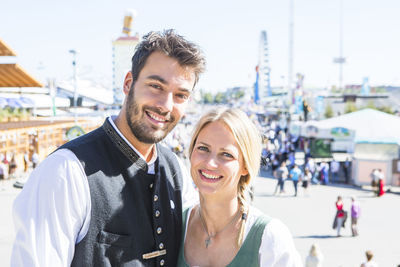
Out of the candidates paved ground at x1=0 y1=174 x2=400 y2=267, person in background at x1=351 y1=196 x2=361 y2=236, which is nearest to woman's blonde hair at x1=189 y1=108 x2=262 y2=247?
paved ground at x1=0 y1=174 x2=400 y2=267

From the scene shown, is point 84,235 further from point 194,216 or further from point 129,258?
point 194,216

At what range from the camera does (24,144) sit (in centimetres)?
1833

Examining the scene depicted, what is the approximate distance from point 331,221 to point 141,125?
10827mm

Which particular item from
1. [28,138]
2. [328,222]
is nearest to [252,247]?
[328,222]

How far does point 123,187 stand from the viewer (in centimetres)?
179

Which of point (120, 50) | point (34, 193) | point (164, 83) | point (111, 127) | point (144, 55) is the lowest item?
point (34, 193)

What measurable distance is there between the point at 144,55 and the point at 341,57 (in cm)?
6996

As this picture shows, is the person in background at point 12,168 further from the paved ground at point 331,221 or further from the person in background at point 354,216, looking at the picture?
the person in background at point 354,216

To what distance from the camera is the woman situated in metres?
1.83

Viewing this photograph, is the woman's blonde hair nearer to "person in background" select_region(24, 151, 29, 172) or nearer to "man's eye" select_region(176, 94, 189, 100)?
"man's eye" select_region(176, 94, 189, 100)

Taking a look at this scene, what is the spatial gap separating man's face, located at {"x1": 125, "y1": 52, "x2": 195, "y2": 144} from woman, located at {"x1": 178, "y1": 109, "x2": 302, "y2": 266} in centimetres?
22

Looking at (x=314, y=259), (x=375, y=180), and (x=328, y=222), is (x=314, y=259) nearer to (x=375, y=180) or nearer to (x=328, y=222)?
(x=328, y=222)

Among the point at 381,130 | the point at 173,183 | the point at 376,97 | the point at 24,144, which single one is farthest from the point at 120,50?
the point at 173,183

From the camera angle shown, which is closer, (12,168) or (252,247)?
(252,247)
